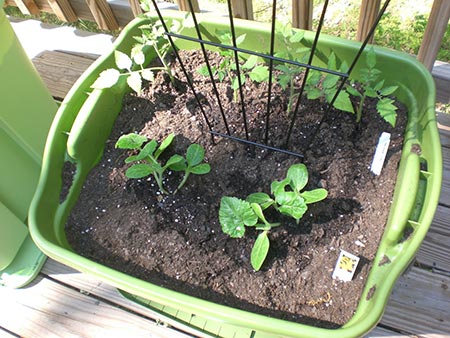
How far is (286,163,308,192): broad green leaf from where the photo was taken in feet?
2.50

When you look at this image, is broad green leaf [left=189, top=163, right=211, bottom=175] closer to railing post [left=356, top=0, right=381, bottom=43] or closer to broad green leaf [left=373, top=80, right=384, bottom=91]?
broad green leaf [left=373, top=80, right=384, bottom=91]

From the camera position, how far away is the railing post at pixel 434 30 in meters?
0.96

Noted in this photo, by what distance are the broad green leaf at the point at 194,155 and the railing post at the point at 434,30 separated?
2.13 feet

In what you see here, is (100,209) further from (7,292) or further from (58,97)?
(58,97)

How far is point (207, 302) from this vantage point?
0.62 m

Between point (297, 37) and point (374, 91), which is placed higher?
point (297, 37)

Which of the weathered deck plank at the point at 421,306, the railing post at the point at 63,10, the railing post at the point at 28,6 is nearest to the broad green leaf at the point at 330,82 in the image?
the weathered deck plank at the point at 421,306

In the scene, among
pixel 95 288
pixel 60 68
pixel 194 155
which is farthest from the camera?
pixel 60 68

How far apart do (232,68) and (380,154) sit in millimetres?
362

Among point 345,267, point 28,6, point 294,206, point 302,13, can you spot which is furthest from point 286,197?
point 28,6

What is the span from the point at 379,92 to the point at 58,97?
1.03m

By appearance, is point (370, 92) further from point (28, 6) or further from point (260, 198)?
point (28, 6)

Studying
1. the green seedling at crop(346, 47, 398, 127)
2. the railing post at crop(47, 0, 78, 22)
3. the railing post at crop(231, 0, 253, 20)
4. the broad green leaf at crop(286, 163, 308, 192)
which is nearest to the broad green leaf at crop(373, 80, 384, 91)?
the green seedling at crop(346, 47, 398, 127)

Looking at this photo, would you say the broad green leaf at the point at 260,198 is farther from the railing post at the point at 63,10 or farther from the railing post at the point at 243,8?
the railing post at the point at 63,10
